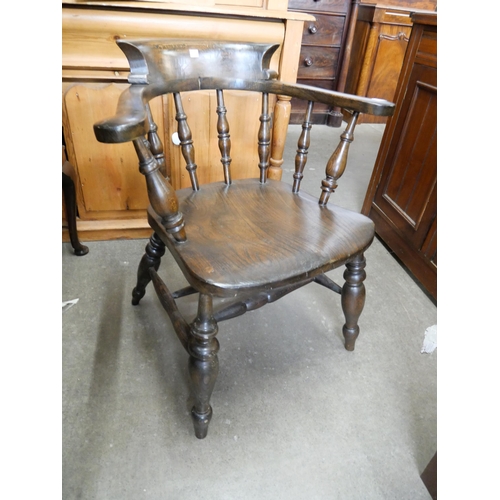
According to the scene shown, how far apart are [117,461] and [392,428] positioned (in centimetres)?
69

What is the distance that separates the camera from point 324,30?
2980 millimetres

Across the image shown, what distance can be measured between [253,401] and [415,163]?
1.13 metres

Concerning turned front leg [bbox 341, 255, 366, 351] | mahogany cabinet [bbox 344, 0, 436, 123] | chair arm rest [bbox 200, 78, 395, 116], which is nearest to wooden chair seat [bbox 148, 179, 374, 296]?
turned front leg [bbox 341, 255, 366, 351]

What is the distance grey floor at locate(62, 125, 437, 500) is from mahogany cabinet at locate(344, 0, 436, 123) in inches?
99.4

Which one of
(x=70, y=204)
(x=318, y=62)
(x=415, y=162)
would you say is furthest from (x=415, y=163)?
(x=318, y=62)

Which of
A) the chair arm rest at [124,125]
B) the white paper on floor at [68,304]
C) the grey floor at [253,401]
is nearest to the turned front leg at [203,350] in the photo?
the grey floor at [253,401]

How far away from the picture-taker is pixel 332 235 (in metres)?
0.85

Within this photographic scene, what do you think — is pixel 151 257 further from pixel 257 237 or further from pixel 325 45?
pixel 325 45

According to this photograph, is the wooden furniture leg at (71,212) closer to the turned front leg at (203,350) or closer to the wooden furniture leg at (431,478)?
the turned front leg at (203,350)

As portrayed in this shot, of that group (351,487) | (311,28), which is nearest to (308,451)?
(351,487)

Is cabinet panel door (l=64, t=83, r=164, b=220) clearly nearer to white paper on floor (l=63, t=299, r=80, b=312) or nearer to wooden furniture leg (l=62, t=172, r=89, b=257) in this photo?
wooden furniture leg (l=62, t=172, r=89, b=257)

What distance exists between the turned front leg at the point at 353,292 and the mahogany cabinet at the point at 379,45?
9.00ft

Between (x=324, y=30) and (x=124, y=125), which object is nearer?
(x=124, y=125)
